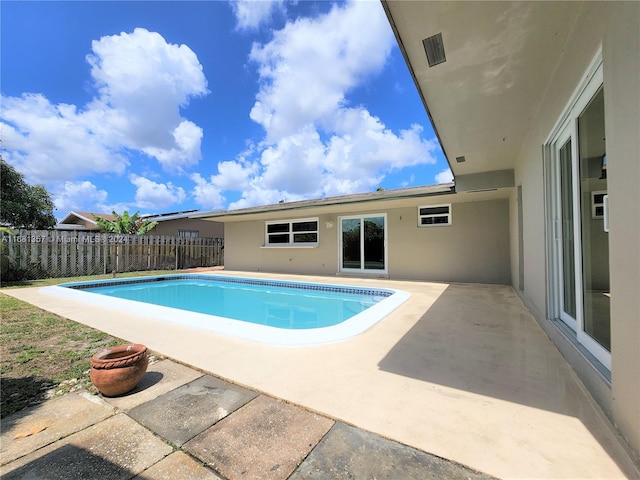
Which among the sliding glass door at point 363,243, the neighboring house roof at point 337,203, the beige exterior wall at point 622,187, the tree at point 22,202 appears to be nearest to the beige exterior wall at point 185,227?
the tree at point 22,202

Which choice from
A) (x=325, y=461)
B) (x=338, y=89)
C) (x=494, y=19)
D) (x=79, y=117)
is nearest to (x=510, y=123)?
(x=494, y=19)

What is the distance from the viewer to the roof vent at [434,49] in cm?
296

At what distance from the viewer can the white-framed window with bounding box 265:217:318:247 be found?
486 inches

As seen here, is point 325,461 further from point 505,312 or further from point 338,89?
point 338,89

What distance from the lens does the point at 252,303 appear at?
26.9 feet

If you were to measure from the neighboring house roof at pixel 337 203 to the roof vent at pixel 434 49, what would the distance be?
5213 mm

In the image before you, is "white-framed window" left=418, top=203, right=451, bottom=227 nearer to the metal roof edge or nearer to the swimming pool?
the metal roof edge

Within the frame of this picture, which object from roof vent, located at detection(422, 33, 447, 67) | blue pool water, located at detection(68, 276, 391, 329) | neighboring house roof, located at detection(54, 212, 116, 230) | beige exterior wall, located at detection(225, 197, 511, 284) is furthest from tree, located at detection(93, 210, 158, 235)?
roof vent, located at detection(422, 33, 447, 67)

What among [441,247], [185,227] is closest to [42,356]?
[441,247]

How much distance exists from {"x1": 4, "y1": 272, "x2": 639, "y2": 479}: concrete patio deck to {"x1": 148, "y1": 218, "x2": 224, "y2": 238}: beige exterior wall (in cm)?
1669

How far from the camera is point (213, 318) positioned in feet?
15.1

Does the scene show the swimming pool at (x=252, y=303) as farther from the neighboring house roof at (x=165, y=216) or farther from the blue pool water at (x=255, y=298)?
the neighboring house roof at (x=165, y=216)

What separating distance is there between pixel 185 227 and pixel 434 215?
683 inches

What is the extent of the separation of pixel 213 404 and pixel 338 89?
14.6 m
